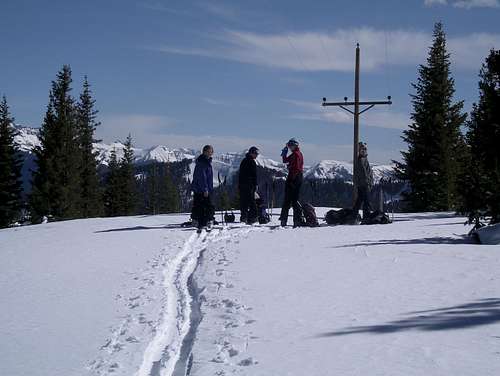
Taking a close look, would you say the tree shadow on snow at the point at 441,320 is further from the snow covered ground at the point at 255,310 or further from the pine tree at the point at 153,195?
the pine tree at the point at 153,195

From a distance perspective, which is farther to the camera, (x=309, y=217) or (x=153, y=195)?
(x=153, y=195)

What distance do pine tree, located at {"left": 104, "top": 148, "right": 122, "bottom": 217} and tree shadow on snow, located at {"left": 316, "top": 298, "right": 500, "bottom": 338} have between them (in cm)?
4480

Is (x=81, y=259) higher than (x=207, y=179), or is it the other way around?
(x=207, y=179)

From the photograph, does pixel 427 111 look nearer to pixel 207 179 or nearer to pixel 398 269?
pixel 207 179

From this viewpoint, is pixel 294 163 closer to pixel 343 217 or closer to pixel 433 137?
pixel 343 217

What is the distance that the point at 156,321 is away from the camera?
4938 millimetres

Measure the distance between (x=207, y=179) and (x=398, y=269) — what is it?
22.0ft

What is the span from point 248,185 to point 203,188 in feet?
5.75

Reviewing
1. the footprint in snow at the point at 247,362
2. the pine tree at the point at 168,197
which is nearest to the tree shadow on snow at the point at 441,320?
the footprint in snow at the point at 247,362

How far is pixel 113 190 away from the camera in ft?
156

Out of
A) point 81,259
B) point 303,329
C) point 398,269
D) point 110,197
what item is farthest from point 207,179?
point 110,197

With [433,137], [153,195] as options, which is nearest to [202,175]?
[433,137]

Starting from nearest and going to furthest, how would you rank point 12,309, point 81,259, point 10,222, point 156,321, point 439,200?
point 156,321, point 12,309, point 81,259, point 439,200, point 10,222

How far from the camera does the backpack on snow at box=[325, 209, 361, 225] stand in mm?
14545
